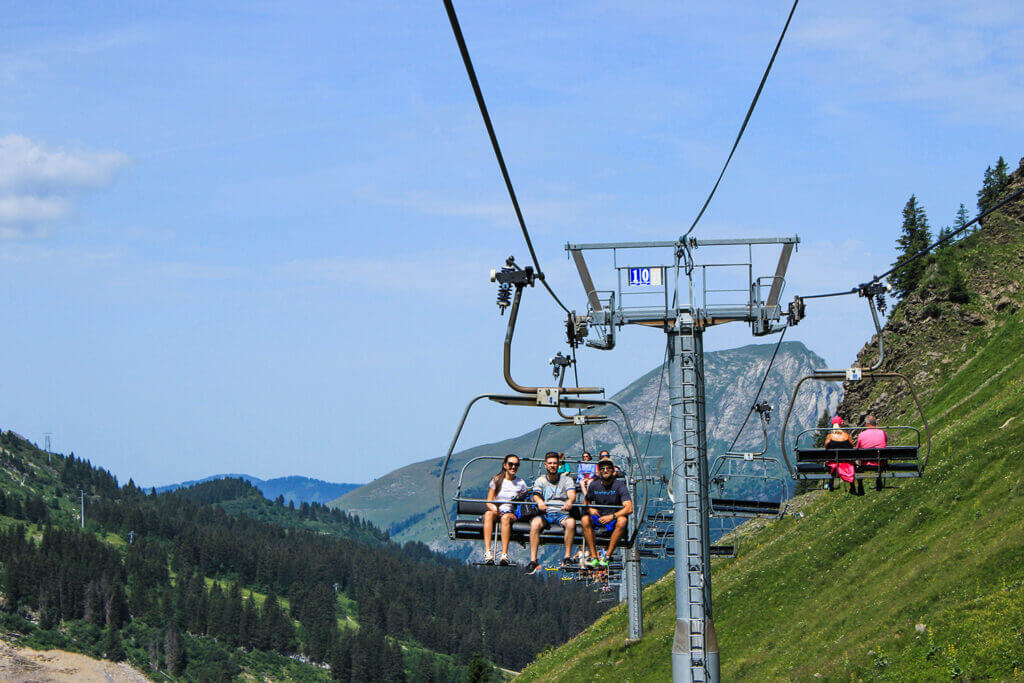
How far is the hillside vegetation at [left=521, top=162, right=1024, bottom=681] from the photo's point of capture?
34.2m

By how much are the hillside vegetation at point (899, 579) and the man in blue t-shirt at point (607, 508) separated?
12416mm

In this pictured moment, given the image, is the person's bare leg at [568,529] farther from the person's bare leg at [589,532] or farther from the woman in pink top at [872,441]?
the woman in pink top at [872,441]

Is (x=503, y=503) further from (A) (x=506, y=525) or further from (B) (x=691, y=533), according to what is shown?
(B) (x=691, y=533)

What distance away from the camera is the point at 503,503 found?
25.0 m

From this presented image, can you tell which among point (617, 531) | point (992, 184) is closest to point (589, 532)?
point (617, 531)

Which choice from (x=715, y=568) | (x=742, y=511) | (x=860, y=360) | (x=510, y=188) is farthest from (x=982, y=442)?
(x=860, y=360)

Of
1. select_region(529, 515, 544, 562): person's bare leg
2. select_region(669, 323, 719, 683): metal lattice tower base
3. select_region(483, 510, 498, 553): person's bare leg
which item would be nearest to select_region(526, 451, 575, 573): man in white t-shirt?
select_region(529, 515, 544, 562): person's bare leg

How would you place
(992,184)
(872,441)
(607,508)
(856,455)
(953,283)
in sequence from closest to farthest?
(607,508) → (856,455) → (872,441) → (953,283) → (992,184)

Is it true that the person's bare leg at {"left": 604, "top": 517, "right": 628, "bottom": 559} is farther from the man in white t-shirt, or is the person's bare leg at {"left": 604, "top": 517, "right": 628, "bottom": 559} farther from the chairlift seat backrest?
the chairlift seat backrest

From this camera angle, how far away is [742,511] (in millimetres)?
34250

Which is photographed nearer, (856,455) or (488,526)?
(488,526)

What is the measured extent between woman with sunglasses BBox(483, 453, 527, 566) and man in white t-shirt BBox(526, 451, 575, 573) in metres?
0.44

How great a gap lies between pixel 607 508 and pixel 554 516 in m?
1.17

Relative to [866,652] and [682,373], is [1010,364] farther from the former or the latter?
[682,373]
